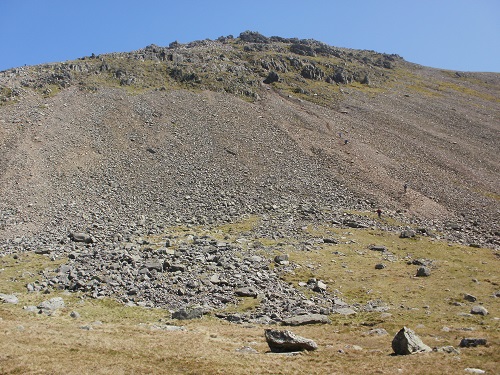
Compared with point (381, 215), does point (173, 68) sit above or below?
above

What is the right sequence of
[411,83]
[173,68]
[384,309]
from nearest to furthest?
1. [384,309]
2. [173,68]
3. [411,83]

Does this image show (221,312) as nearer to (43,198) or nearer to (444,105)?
(43,198)

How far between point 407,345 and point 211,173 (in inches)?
2042

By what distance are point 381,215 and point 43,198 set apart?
164ft

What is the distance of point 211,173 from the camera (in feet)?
243

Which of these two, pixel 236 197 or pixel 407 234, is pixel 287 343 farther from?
pixel 236 197

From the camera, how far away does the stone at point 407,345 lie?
2644cm

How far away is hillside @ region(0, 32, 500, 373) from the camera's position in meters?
38.9

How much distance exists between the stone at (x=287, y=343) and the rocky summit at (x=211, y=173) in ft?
22.9

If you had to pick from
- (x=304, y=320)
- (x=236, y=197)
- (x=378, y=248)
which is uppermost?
(x=236, y=197)

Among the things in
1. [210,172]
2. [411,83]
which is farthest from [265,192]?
[411,83]

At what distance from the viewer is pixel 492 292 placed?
41.3 meters

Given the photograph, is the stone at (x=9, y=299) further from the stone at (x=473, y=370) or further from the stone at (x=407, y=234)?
the stone at (x=407, y=234)

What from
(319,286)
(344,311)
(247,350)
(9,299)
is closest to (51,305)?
(9,299)
